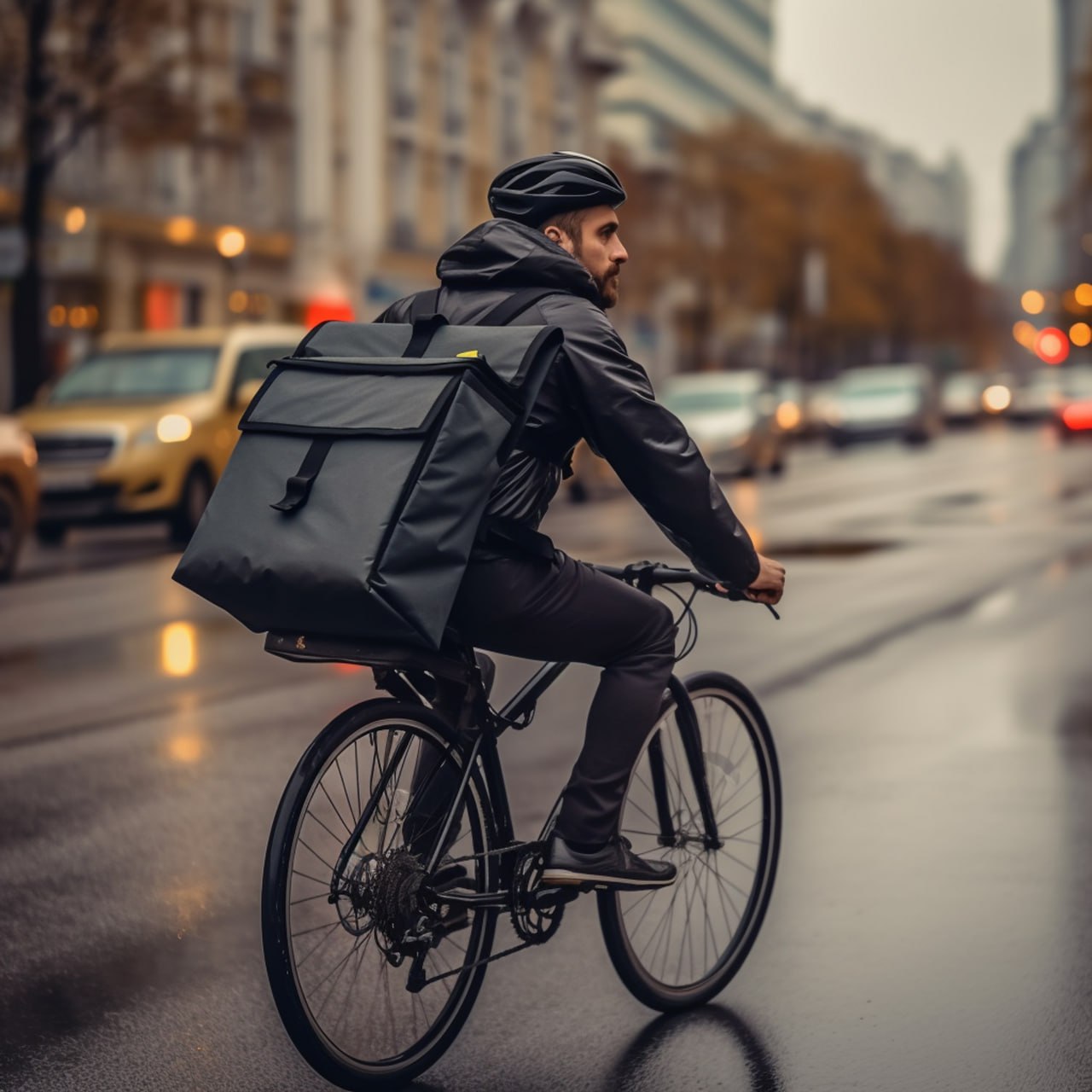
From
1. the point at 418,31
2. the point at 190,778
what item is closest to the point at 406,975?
the point at 190,778

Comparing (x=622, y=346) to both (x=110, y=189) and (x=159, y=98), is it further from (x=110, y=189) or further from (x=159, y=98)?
(x=110, y=189)

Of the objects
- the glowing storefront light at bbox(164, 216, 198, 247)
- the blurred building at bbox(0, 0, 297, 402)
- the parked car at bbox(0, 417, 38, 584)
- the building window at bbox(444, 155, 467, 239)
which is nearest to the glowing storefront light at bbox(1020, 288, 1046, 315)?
the building window at bbox(444, 155, 467, 239)

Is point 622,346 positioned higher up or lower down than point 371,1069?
higher up

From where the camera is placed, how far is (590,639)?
13.9 ft

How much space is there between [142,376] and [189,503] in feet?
5.32

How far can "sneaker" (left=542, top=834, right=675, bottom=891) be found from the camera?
4.30 meters

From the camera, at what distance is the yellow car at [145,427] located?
18938 mm

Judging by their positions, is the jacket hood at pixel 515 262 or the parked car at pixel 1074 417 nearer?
the jacket hood at pixel 515 262

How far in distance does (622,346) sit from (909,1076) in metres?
1.50

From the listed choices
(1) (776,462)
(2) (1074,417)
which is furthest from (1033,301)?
(1) (776,462)

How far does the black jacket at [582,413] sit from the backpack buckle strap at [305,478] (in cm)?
33

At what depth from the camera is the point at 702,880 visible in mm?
4859

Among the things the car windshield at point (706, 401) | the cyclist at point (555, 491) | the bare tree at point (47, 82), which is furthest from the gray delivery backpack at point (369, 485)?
the car windshield at point (706, 401)

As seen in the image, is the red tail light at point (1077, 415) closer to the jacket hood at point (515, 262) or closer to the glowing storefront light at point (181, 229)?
the glowing storefront light at point (181, 229)
